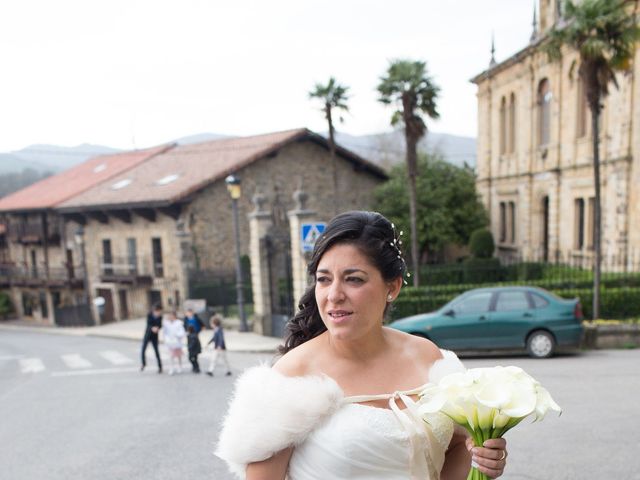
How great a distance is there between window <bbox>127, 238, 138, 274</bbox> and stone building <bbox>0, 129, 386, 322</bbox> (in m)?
0.05

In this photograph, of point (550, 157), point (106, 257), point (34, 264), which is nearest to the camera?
point (550, 157)

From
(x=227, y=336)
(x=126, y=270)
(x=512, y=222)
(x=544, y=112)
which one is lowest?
(x=227, y=336)

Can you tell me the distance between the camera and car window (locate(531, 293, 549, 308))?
10016mm

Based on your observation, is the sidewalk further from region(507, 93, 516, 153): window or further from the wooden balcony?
region(507, 93, 516, 153): window

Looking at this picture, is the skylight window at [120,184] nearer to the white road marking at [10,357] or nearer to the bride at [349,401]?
the white road marking at [10,357]

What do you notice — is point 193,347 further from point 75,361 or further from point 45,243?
point 45,243

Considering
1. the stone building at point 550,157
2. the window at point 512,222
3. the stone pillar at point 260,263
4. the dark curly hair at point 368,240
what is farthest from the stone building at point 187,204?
the dark curly hair at point 368,240

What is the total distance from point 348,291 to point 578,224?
22192 millimetres

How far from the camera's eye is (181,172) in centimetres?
2630

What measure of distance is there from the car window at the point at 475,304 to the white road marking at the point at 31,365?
1063 centimetres

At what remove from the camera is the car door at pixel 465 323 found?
1013 cm

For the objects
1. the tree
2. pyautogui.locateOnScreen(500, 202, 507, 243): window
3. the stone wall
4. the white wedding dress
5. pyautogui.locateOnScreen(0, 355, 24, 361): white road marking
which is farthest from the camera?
pyautogui.locateOnScreen(500, 202, 507, 243): window

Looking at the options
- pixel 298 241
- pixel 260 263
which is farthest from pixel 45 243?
pixel 298 241

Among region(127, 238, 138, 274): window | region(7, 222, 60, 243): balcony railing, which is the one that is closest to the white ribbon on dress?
region(127, 238, 138, 274): window
